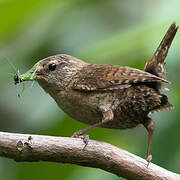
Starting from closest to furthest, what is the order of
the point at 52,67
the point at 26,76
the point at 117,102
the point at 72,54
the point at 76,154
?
the point at 76,154 → the point at 117,102 → the point at 26,76 → the point at 52,67 → the point at 72,54

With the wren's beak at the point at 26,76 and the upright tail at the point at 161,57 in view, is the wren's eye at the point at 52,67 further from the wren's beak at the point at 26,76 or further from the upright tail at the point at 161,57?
the upright tail at the point at 161,57

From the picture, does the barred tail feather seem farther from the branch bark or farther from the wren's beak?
the branch bark

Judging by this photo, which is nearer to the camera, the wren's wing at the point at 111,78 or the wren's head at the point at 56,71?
the wren's wing at the point at 111,78

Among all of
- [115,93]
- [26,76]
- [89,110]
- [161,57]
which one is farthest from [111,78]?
[26,76]

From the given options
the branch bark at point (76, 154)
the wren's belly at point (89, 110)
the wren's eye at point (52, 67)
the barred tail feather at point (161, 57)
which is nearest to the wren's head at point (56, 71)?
the wren's eye at point (52, 67)

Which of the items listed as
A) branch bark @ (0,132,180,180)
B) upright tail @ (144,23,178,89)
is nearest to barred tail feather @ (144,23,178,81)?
upright tail @ (144,23,178,89)

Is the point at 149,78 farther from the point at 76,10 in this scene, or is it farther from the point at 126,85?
the point at 76,10

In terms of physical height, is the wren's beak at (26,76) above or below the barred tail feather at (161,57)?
below

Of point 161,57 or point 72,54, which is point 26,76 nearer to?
point 72,54
